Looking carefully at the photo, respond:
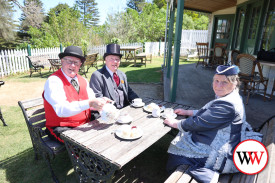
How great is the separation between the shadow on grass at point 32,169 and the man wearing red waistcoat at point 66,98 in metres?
0.65

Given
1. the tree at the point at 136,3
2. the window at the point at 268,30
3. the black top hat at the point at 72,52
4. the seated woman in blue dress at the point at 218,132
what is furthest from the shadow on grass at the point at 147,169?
the tree at the point at 136,3

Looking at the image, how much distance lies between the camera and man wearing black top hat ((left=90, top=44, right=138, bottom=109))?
272cm

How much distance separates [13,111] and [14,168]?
2488 mm

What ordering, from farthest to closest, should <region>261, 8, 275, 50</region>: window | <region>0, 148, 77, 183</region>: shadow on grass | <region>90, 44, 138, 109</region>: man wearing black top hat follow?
<region>261, 8, 275, 50</region>: window → <region>90, 44, 138, 109</region>: man wearing black top hat → <region>0, 148, 77, 183</region>: shadow on grass

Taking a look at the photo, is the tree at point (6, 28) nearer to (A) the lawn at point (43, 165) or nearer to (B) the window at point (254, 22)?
(A) the lawn at point (43, 165)

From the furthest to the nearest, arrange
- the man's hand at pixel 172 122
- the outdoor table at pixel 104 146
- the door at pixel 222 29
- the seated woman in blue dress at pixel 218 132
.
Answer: the door at pixel 222 29 → the man's hand at pixel 172 122 → the seated woman in blue dress at pixel 218 132 → the outdoor table at pixel 104 146

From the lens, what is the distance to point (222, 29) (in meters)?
10.8

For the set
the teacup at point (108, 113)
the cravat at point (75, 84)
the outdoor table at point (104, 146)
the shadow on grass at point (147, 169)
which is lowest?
the shadow on grass at point (147, 169)

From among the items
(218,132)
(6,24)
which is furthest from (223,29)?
(6,24)

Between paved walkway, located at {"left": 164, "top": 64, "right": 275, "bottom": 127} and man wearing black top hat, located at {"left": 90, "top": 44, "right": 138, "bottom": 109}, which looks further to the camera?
paved walkway, located at {"left": 164, "top": 64, "right": 275, "bottom": 127}

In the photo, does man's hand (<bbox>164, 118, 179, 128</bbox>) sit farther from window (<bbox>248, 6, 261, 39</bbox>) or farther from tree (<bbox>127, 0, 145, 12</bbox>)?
tree (<bbox>127, 0, 145, 12</bbox>)

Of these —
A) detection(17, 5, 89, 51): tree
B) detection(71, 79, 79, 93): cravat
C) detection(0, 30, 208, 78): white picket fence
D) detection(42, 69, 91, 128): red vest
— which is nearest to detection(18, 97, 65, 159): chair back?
detection(42, 69, 91, 128): red vest

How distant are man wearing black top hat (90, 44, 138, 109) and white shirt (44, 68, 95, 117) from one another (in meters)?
0.65

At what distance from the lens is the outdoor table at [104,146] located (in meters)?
1.51
